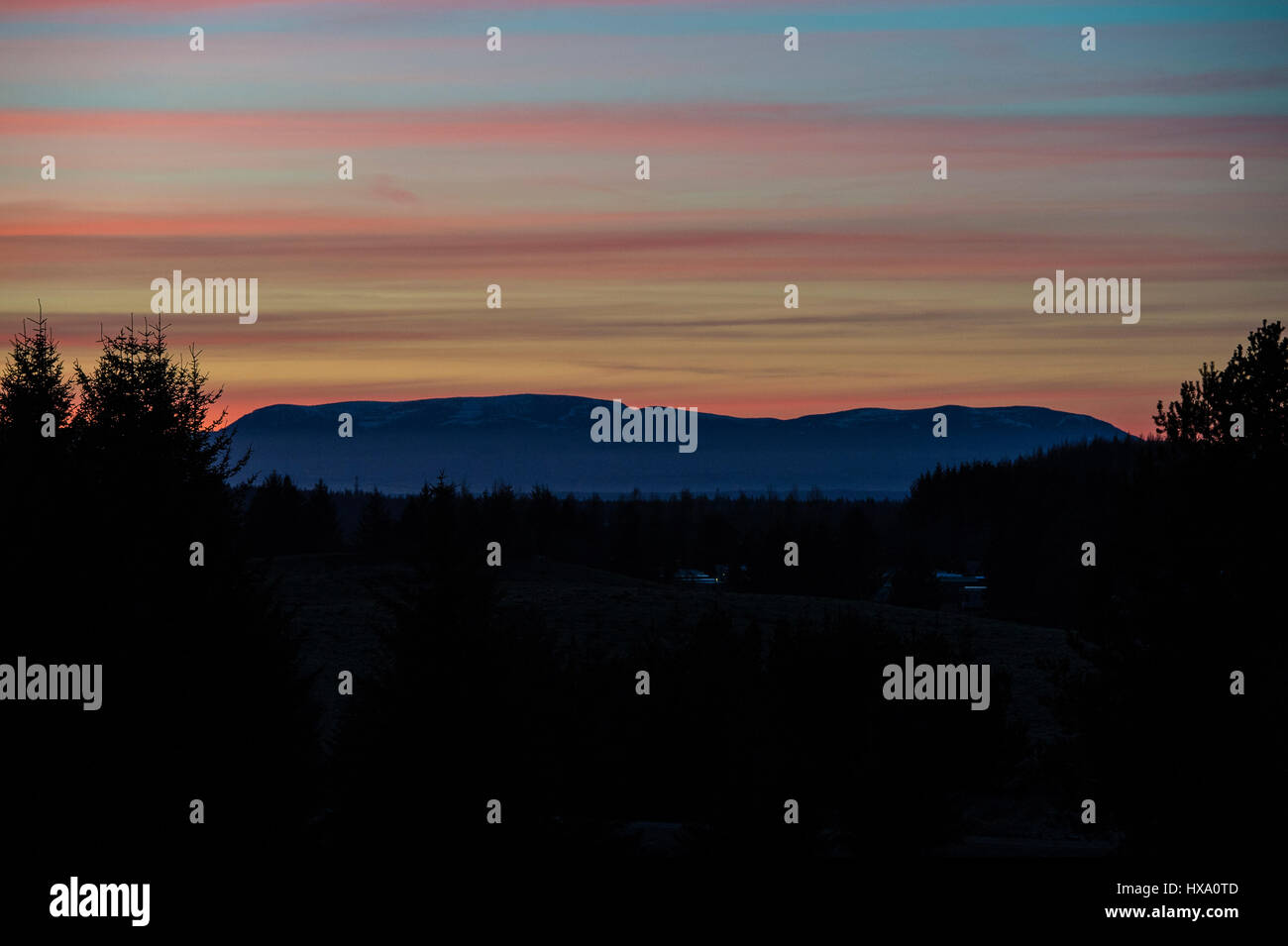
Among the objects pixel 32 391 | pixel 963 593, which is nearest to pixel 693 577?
pixel 963 593

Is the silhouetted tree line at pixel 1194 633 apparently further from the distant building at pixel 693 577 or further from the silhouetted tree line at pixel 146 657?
the distant building at pixel 693 577

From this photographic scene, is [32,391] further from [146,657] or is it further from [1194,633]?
[1194,633]

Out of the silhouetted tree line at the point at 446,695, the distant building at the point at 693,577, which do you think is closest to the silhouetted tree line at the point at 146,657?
the silhouetted tree line at the point at 446,695

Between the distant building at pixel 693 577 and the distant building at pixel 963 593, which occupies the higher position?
the distant building at pixel 693 577

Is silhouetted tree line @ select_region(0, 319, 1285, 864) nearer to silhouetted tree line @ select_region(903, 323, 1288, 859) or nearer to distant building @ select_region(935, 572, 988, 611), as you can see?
silhouetted tree line @ select_region(903, 323, 1288, 859)

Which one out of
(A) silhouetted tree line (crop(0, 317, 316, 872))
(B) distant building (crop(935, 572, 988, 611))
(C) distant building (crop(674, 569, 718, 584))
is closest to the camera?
(A) silhouetted tree line (crop(0, 317, 316, 872))

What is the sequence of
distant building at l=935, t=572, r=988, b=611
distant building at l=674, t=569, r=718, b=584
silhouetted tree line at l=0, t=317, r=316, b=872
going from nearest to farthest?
silhouetted tree line at l=0, t=317, r=316, b=872
distant building at l=935, t=572, r=988, b=611
distant building at l=674, t=569, r=718, b=584

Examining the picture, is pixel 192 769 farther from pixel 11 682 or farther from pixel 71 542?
pixel 71 542

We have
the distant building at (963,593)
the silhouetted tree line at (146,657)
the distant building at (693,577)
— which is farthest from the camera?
the distant building at (693,577)

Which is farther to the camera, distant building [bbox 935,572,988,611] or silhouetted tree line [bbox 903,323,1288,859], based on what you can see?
distant building [bbox 935,572,988,611]

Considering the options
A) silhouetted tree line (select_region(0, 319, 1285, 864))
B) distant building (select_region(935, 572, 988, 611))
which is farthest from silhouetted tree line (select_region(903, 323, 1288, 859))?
distant building (select_region(935, 572, 988, 611))
